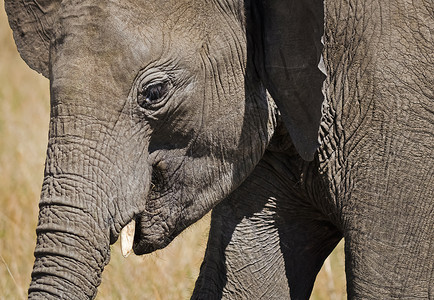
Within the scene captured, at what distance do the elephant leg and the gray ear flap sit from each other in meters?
0.44

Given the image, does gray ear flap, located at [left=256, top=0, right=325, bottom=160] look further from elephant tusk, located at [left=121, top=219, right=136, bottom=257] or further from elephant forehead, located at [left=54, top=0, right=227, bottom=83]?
elephant tusk, located at [left=121, top=219, right=136, bottom=257]

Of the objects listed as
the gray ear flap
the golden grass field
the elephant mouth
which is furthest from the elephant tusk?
the golden grass field

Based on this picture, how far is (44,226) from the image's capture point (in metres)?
3.25

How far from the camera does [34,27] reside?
4031 mm

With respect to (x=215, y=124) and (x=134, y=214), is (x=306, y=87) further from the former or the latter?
(x=134, y=214)

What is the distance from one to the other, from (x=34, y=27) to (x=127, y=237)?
40.1 inches

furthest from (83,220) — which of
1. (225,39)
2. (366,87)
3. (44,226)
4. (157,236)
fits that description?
(366,87)

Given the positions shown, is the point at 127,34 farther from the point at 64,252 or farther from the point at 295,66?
the point at 64,252

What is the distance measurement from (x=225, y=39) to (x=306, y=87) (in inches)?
13.0

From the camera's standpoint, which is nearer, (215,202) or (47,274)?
(47,274)

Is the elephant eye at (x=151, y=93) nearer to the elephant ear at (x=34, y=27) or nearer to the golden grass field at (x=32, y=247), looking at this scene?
the elephant ear at (x=34, y=27)

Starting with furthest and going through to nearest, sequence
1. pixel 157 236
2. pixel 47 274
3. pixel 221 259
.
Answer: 1. pixel 221 259
2. pixel 157 236
3. pixel 47 274

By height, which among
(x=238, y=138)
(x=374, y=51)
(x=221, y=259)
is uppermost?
(x=374, y=51)

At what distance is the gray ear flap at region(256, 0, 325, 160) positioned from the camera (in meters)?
3.53
